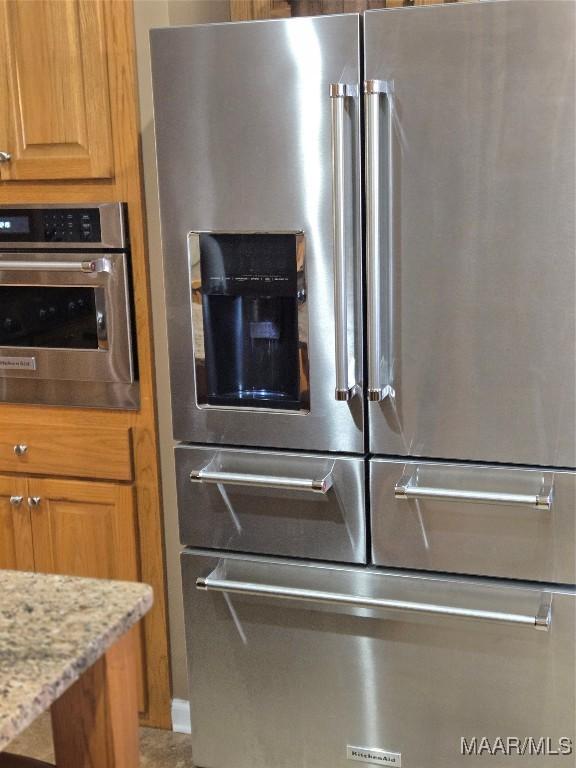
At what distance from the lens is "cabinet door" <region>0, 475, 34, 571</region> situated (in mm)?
2408

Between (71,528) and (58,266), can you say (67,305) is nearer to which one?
(58,266)

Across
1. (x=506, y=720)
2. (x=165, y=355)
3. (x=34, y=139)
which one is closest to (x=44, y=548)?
(x=165, y=355)

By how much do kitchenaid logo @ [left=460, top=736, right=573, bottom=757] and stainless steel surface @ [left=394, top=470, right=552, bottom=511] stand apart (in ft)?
1.61

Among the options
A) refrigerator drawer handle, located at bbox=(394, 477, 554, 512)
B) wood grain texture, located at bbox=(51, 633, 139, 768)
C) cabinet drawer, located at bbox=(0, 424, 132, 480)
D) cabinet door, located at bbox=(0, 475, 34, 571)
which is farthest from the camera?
cabinet door, located at bbox=(0, 475, 34, 571)

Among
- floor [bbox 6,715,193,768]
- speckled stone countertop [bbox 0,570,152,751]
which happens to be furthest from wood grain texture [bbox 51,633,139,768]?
floor [bbox 6,715,193,768]

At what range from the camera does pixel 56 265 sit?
7.27ft

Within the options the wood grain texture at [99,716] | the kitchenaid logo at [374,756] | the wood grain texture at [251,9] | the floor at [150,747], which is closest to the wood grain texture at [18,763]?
the wood grain texture at [99,716]

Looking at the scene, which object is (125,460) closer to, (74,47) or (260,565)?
(260,565)

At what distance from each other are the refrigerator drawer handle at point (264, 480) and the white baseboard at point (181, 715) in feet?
2.24

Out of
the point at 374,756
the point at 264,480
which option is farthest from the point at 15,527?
the point at 374,756

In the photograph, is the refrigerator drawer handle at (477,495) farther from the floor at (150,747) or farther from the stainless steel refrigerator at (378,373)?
the floor at (150,747)

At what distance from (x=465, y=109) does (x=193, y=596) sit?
118 centimetres

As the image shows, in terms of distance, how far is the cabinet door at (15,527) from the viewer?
94.8 inches

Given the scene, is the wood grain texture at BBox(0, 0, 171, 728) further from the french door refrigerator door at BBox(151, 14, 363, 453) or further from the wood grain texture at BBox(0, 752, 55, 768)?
the wood grain texture at BBox(0, 752, 55, 768)
